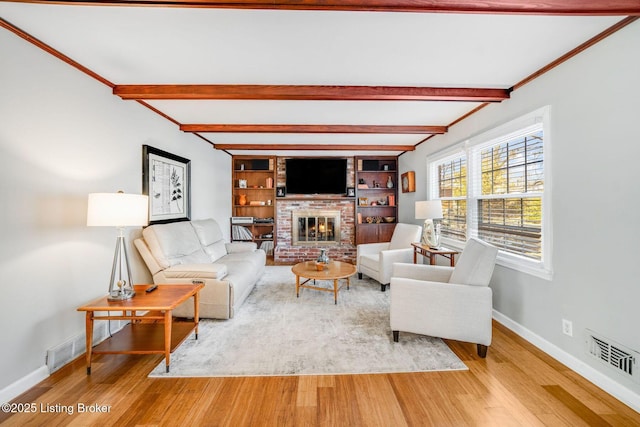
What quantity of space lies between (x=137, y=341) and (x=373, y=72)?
3.00 metres

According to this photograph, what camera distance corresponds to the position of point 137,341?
7.00ft

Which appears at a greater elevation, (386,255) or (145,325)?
(386,255)

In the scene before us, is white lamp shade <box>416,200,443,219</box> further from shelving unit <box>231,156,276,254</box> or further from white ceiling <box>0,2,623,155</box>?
shelving unit <box>231,156,276,254</box>

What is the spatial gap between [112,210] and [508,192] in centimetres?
363

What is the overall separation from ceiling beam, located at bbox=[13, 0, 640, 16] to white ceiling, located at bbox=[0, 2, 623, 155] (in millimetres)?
165

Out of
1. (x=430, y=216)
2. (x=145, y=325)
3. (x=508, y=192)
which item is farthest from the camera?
(x=430, y=216)

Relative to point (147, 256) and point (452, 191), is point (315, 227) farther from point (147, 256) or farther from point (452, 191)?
point (147, 256)

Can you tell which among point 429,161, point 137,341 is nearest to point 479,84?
Answer: point 429,161

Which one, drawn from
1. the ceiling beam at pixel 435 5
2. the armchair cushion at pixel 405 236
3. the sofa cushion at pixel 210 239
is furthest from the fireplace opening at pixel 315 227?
the ceiling beam at pixel 435 5

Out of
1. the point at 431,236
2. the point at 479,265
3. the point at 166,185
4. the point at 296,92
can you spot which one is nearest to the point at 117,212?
the point at 166,185

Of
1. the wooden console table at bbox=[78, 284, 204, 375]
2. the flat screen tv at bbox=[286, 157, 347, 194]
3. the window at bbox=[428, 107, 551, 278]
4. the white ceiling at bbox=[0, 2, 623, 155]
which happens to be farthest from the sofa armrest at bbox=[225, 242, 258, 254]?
the window at bbox=[428, 107, 551, 278]

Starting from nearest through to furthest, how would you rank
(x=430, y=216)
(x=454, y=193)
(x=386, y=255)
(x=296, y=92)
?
(x=296, y=92)
(x=430, y=216)
(x=386, y=255)
(x=454, y=193)

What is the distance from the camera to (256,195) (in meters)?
6.18

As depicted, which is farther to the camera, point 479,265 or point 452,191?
point 452,191
